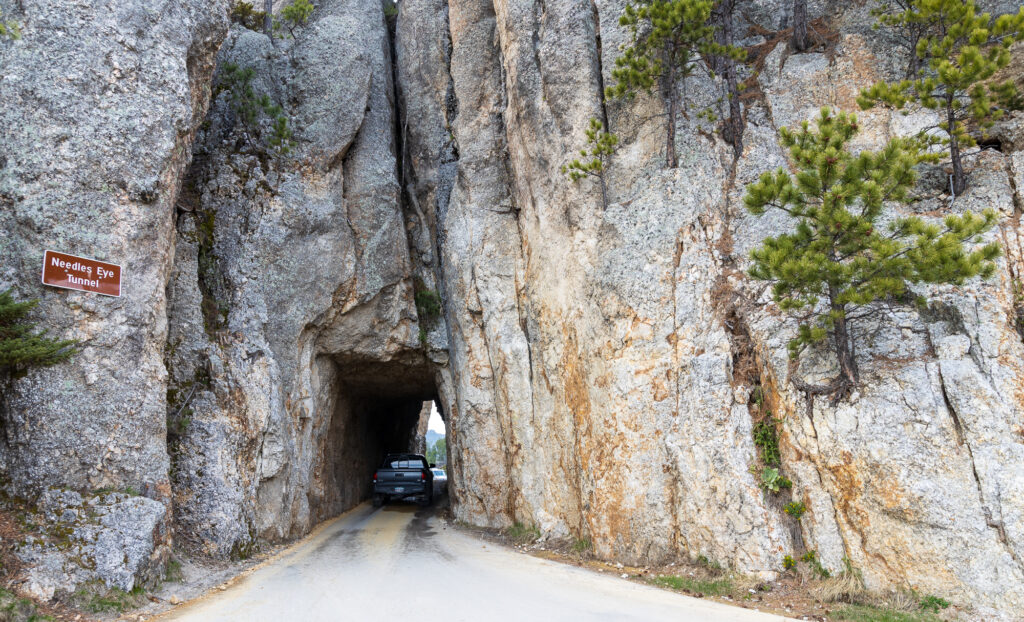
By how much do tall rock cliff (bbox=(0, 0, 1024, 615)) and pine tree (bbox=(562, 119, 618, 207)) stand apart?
0.87 feet

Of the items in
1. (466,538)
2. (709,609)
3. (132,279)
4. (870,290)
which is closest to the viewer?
(709,609)

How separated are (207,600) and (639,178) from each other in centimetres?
997

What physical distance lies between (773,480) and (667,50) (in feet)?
27.0

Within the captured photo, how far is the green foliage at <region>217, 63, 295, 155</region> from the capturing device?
1464 centimetres

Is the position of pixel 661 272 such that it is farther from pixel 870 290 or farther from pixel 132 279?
pixel 132 279

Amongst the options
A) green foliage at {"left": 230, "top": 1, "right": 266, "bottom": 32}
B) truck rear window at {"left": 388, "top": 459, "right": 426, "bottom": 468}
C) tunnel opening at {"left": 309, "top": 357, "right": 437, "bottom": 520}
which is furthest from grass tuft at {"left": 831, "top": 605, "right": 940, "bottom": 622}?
green foliage at {"left": 230, "top": 1, "right": 266, "bottom": 32}

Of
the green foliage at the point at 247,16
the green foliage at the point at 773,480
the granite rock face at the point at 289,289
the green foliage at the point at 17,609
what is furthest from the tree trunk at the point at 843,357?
the green foliage at the point at 247,16

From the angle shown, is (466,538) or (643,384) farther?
(466,538)

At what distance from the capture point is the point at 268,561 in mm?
10766

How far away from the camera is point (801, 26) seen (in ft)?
39.2

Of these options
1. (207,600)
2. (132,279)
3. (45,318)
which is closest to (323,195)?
(132,279)

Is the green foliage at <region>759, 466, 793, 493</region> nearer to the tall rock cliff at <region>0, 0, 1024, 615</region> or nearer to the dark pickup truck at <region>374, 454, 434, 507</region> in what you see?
the tall rock cliff at <region>0, 0, 1024, 615</region>

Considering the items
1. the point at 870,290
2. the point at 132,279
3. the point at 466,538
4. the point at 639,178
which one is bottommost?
the point at 466,538

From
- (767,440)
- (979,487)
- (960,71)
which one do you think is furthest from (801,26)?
(979,487)
